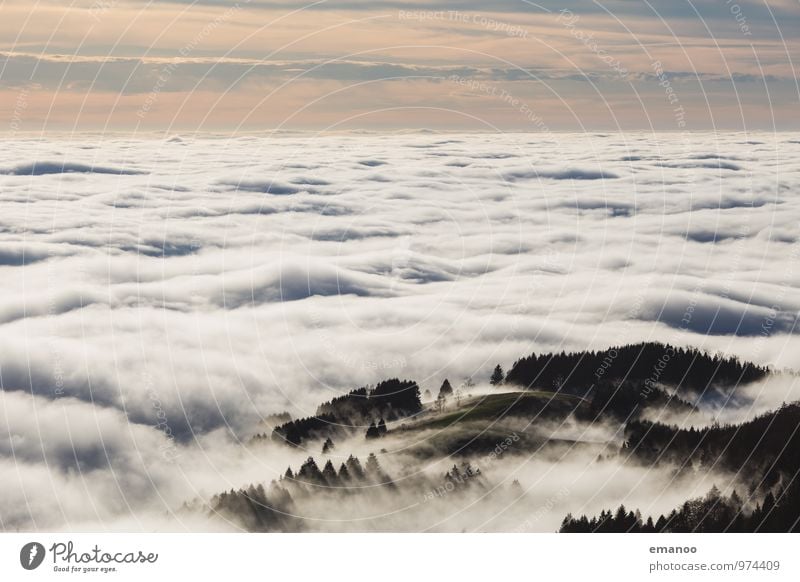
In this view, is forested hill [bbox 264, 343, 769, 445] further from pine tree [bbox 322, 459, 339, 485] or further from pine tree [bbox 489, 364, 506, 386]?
pine tree [bbox 322, 459, 339, 485]

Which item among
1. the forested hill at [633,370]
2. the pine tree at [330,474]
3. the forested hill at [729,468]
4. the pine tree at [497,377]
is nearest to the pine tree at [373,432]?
the pine tree at [330,474]

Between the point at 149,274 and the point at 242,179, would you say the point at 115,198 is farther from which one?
the point at 149,274

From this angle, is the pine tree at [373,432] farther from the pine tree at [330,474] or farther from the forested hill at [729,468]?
the forested hill at [729,468]

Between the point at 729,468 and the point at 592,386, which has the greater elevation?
the point at 729,468

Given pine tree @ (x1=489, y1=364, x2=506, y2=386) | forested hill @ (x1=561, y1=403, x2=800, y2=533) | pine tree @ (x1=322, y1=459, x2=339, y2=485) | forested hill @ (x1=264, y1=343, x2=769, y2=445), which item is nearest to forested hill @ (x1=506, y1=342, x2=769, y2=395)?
forested hill @ (x1=264, y1=343, x2=769, y2=445)

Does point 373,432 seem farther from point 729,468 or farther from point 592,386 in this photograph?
point 729,468

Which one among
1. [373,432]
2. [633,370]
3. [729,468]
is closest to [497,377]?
[633,370]

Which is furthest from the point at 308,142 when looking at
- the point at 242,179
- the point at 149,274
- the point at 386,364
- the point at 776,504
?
the point at 776,504

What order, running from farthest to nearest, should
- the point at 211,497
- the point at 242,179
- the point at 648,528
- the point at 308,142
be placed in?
the point at 308,142
the point at 242,179
the point at 211,497
the point at 648,528

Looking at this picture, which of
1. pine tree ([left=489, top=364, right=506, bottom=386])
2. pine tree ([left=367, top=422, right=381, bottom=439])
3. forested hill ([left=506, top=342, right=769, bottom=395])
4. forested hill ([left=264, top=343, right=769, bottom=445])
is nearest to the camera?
pine tree ([left=367, top=422, right=381, bottom=439])
